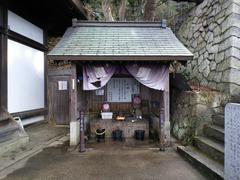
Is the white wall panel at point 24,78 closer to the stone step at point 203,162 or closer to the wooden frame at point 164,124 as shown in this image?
the wooden frame at point 164,124

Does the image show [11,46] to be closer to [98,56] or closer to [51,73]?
[51,73]

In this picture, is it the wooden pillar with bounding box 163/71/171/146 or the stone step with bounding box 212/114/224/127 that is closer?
the stone step with bounding box 212/114/224/127

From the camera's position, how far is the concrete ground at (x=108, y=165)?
14.0 ft

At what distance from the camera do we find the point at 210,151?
491cm

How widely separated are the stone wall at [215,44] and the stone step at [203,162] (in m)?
2.19

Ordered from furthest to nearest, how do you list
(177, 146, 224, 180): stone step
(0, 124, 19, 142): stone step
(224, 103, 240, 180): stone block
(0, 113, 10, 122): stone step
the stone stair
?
(0, 113, 10, 122): stone step → (0, 124, 19, 142): stone step → the stone stair → (177, 146, 224, 180): stone step → (224, 103, 240, 180): stone block

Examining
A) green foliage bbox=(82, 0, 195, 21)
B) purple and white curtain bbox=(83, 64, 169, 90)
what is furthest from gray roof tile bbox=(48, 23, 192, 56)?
green foliage bbox=(82, 0, 195, 21)

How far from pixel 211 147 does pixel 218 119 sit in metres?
1.18

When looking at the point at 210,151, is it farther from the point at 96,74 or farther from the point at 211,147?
the point at 96,74

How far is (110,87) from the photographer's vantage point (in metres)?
8.50

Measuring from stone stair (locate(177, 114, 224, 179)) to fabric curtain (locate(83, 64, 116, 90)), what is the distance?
2.96 m

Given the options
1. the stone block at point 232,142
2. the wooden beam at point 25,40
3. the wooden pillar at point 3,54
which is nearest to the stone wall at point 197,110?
the stone block at point 232,142

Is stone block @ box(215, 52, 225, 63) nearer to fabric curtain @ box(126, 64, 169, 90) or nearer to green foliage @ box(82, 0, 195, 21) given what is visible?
fabric curtain @ box(126, 64, 169, 90)

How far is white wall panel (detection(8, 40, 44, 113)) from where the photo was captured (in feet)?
24.2
